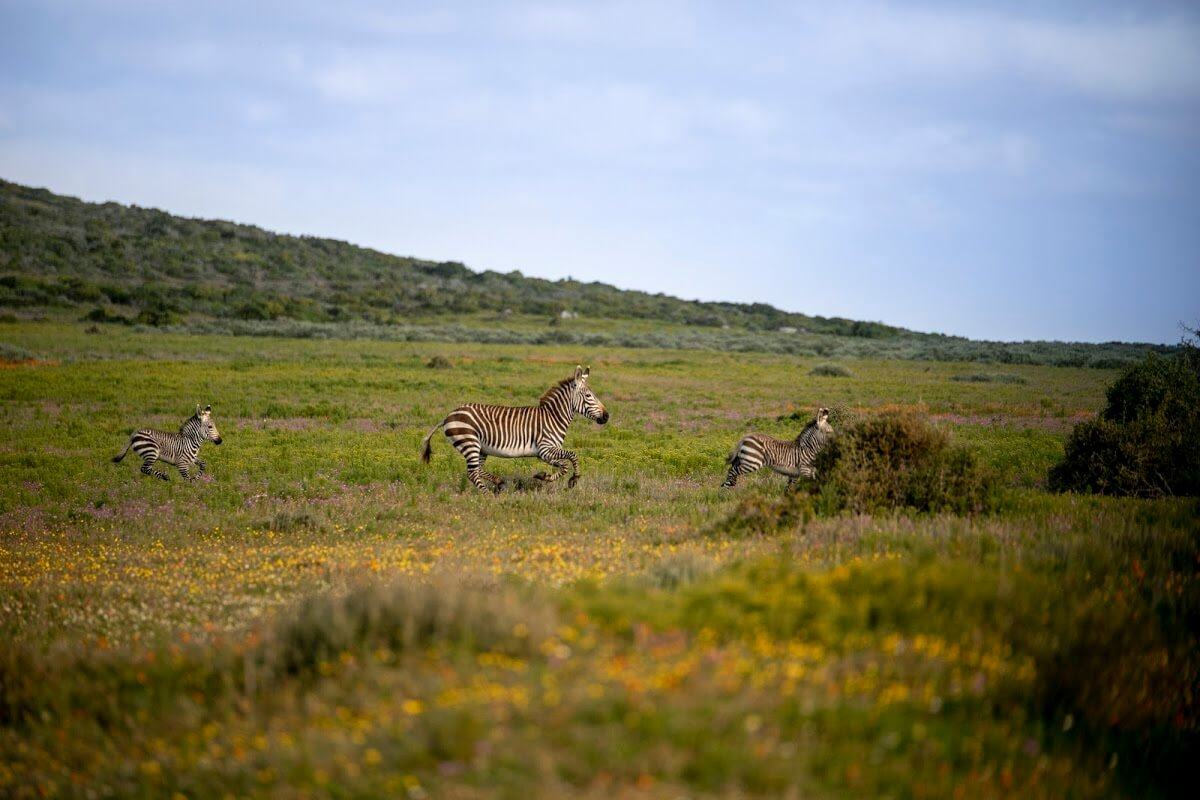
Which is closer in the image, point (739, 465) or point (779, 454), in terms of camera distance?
point (739, 465)

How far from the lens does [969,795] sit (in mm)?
4691

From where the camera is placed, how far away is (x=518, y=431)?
19.0 metres

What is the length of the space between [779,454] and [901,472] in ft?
16.1

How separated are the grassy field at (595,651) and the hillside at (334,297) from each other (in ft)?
200

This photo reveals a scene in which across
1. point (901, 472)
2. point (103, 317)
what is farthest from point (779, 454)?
point (103, 317)

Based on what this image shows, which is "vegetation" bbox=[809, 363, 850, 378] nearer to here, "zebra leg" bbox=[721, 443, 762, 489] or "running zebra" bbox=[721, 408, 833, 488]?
"running zebra" bbox=[721, 408, 833, 488]

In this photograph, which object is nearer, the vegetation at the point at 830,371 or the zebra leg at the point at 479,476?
the zebra leg at the point at 479,476

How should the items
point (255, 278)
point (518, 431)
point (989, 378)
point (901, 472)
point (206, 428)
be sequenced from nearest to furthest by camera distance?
point (901, 472)
point (518, 431)
point (206, 428)
point (989, 378)
point (255, 278)

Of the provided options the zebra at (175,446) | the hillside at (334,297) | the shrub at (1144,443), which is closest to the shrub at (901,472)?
the shrub at (1144,443)

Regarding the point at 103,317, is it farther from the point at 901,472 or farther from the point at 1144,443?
the point at 1144,443

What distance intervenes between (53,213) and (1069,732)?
459 ft

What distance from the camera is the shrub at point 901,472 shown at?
13.2m

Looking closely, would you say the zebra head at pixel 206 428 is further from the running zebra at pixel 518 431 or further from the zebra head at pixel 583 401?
the zebra head at pixel 583 401

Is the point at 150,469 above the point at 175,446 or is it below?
below
